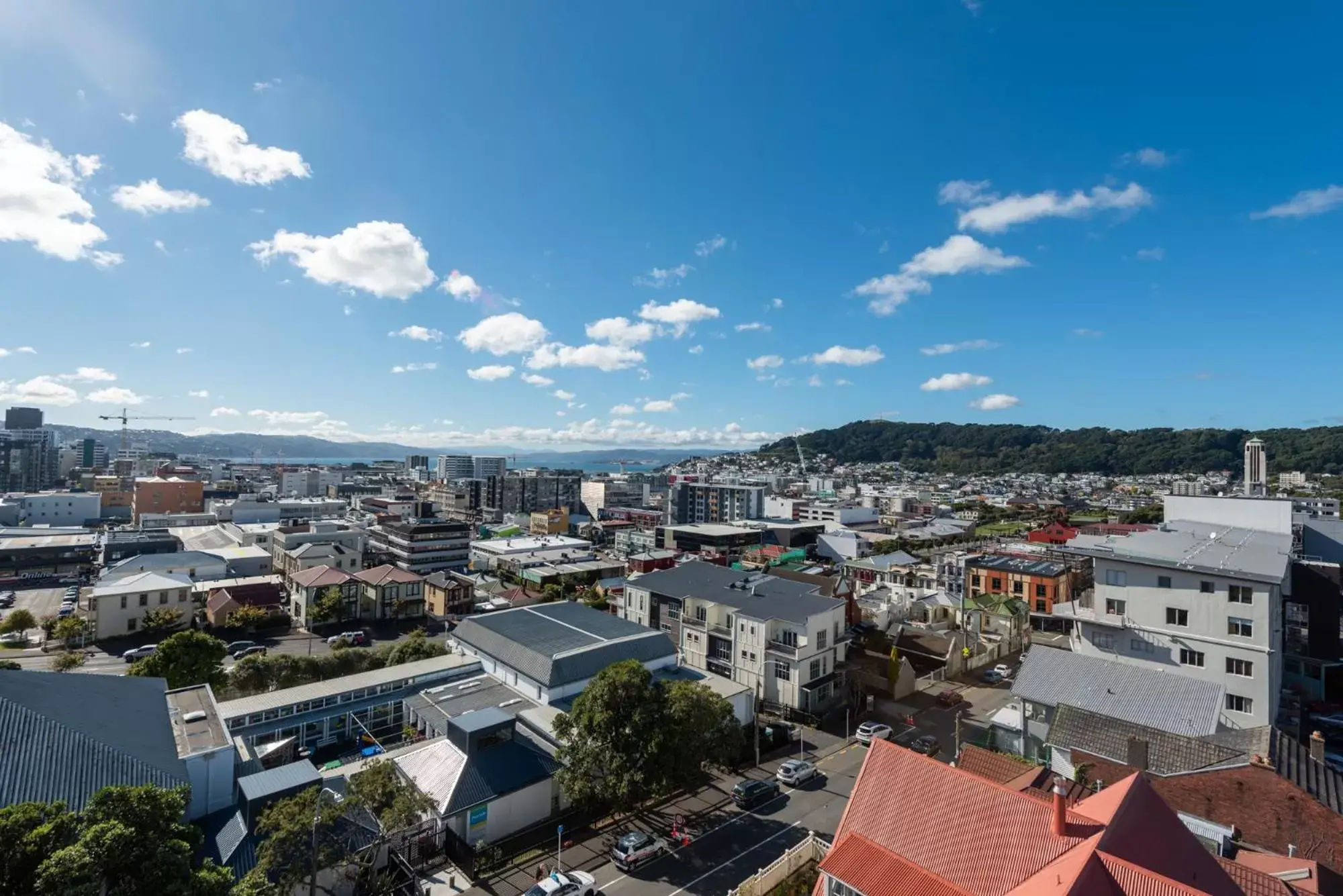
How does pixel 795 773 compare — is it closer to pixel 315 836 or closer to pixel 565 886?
pixel 565 886

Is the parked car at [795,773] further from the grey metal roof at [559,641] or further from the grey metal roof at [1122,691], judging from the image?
the grey metal roof at [1122,691]

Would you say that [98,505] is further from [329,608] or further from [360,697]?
[360,697]

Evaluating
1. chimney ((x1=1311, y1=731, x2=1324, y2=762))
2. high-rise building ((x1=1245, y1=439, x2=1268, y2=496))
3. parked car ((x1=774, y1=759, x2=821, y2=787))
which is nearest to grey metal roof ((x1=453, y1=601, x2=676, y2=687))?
parked car ((x1=774, y1=759, x2=821, y2=787))

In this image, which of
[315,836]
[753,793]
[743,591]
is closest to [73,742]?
[315,836]

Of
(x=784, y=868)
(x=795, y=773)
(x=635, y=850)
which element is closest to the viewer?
(x=784, y=868)

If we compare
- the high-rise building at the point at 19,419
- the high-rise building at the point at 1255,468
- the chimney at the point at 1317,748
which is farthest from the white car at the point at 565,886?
the high-rise building at the point at 19,419
